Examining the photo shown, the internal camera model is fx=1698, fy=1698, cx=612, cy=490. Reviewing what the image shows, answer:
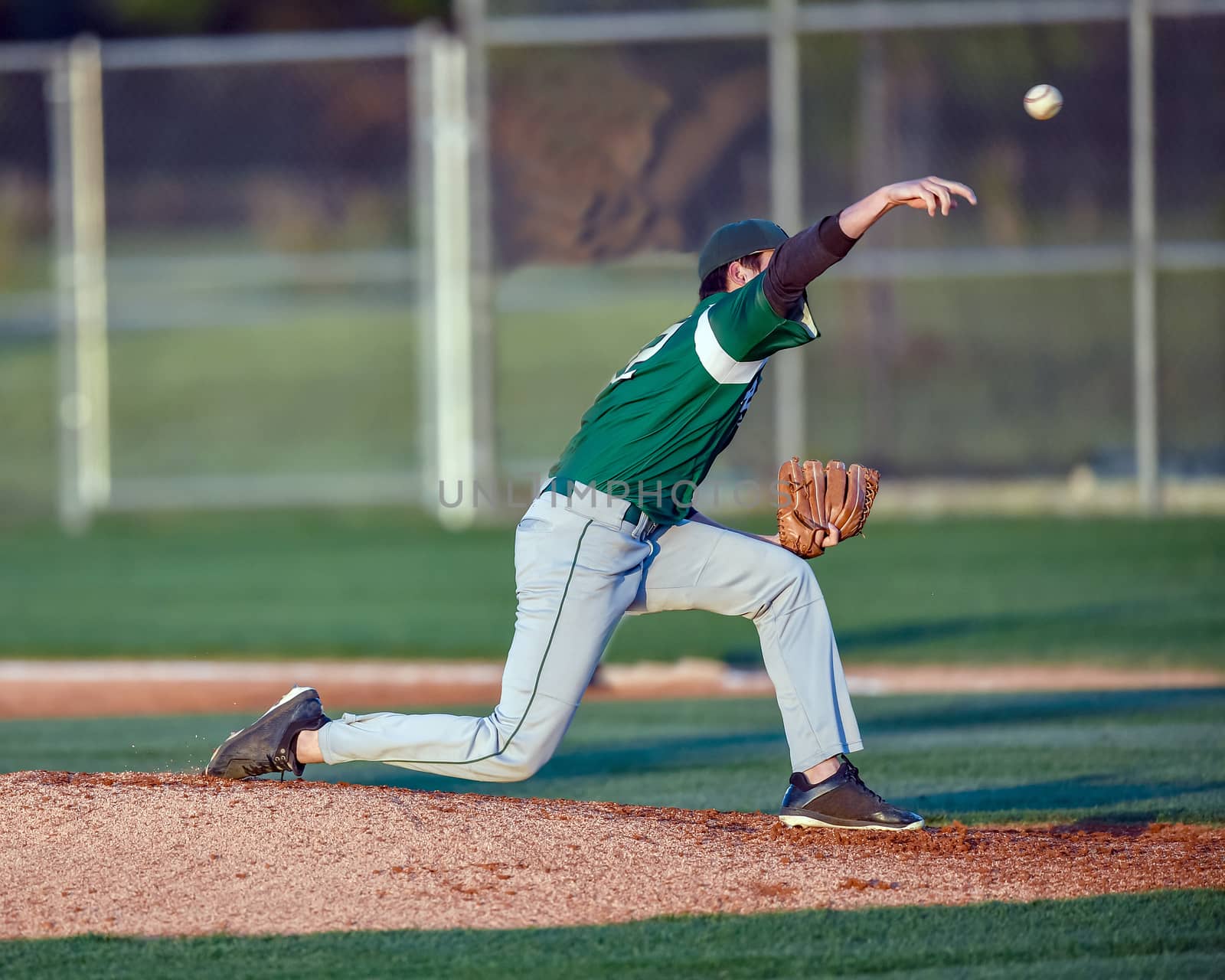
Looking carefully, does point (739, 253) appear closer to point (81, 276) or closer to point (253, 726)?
point (253, 726)

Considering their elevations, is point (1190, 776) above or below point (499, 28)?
below

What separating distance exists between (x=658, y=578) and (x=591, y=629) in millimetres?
306

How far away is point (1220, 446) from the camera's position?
12.9 m

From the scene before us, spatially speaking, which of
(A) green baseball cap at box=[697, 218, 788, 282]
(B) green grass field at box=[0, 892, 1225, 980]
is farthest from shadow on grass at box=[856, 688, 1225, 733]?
(B) green grass field at box=[0, 892, 1225, 980]

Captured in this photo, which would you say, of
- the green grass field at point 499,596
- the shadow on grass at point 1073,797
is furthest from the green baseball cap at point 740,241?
the green grass field at point 499,596

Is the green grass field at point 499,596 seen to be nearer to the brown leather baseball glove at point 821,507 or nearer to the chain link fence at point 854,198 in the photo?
the chain link fence at point 854,198

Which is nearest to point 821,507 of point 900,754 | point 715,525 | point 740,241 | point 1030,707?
point 715,525

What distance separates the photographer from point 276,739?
4.69 m

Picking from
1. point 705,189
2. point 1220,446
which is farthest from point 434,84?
point 1220,446

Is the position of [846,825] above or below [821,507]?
below

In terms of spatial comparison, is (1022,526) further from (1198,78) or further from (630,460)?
(630,460)

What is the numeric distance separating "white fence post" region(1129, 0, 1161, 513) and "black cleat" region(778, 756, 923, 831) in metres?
8.88

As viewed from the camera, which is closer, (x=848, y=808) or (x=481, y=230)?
(x=848, y=808)

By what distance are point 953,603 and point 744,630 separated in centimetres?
131
